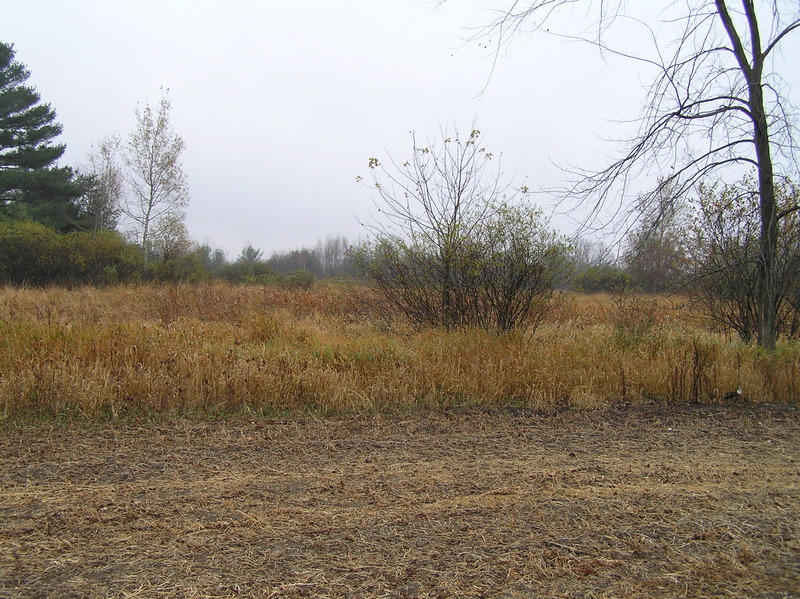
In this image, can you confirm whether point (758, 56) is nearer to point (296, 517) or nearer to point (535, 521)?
point (535, 521)

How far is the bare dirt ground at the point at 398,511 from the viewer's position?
237cm

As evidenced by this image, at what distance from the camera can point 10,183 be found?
88.9 ft

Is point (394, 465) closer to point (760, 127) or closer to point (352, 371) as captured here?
point (352, 371)

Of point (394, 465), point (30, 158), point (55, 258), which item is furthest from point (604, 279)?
point (30, 158)

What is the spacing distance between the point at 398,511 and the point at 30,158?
3436 centimetres

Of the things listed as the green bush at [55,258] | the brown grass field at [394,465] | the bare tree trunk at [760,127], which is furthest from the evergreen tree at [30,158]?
the bare tree trunk at [760,127]

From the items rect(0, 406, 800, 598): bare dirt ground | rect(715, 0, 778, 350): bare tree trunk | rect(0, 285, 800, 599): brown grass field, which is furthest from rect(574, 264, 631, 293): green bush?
rect(0, 406, 800, 598): bare dirt ground

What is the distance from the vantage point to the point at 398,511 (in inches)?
120

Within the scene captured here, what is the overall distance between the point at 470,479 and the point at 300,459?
130 centimetres

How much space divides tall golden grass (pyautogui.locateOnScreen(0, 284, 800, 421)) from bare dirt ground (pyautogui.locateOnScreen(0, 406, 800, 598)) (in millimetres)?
564

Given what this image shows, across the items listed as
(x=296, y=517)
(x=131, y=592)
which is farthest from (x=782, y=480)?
(x=131, y=592)

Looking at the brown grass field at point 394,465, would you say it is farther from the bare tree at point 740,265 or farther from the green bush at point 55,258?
the green bush at point 55,258

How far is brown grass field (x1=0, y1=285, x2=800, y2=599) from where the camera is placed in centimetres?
244

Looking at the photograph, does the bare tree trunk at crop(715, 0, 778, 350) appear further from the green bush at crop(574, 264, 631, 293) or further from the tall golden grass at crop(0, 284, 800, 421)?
the green bush at crop(574, 264, 631, 293)
